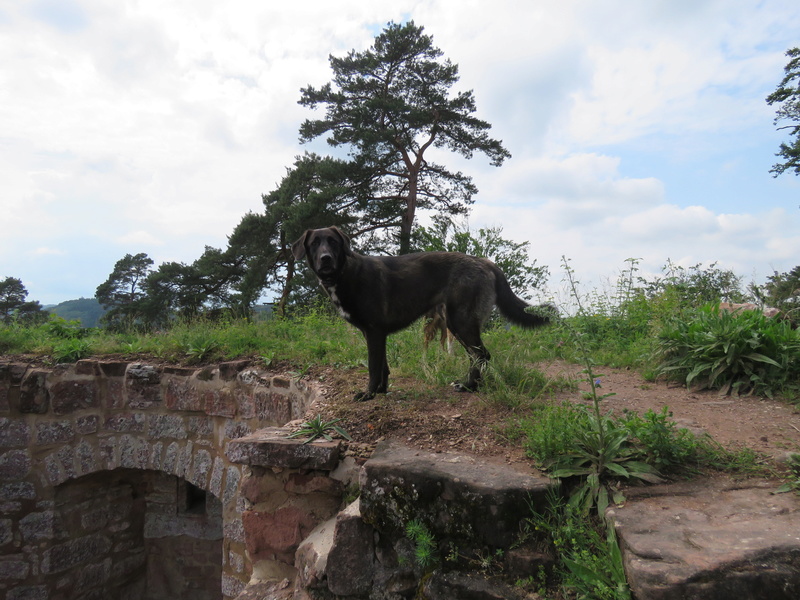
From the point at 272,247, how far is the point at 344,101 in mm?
4644

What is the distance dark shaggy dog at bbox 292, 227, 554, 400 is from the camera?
3.59 meters

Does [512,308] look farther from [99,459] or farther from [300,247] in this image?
[99,459]

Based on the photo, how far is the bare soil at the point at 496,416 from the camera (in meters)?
2.54

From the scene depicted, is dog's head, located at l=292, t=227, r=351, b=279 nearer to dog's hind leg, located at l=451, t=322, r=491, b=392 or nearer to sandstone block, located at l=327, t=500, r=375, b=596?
dog's hind leg, located at l=451, t=322, r=491, b=392

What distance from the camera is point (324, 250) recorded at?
3.48 metres

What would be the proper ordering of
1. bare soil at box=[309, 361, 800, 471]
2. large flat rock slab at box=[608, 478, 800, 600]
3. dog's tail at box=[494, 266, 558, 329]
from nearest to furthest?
large flat rock slab at box=[608, 478, 800, 600], bare soil at box=[309, 361, 800, 471], dog's tail at box=[494, 266, 558, 329]

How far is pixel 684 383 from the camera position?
12.5ft

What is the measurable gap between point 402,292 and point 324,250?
2.19 feet

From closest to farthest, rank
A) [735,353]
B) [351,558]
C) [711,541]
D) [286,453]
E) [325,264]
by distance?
[711,541] → [351,558] → [286,453] → [325,264] → [735,353]

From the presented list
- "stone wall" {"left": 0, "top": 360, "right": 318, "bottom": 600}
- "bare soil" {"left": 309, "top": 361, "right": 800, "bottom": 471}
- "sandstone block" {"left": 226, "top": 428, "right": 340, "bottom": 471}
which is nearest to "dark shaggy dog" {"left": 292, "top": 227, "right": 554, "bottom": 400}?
"bare soil" {"left": 309, "top": 361, "right": 800, "bottom": 471}

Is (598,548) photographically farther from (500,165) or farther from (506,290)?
(500,165)

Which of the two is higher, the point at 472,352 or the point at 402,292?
the point at 402,292

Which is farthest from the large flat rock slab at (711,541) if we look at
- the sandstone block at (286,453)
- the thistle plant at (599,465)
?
the sandstone block at (286,453)

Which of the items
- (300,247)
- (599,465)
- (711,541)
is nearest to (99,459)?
(300,247)
